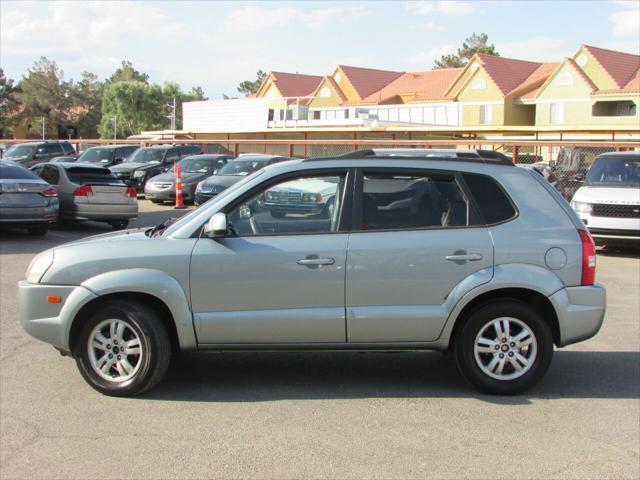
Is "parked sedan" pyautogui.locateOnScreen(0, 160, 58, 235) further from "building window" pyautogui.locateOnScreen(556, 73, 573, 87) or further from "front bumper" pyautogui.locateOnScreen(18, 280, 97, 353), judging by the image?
"building window" pyautogui.locateOnScreen(556, 73, 573, 87)

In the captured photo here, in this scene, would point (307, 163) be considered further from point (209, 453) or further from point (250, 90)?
point (250, 90)

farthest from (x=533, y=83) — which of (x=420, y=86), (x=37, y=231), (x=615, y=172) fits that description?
(x=37, y=231)

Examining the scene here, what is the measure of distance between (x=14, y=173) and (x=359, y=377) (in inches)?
421

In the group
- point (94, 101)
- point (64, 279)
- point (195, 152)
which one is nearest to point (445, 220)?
point (64, 279)

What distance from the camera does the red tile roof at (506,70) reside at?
5888 centimetres

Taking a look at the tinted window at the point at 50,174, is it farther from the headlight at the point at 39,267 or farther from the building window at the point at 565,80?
the building window at the point at 565,80

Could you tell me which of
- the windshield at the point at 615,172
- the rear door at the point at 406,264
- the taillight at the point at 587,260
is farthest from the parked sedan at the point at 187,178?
the taillight at the point at 587,260

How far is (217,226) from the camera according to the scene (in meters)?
5.36

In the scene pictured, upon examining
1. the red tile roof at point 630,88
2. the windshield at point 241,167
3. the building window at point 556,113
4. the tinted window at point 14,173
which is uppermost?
the red tile roof at point 630,88

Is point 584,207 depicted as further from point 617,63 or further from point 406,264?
point 617,63

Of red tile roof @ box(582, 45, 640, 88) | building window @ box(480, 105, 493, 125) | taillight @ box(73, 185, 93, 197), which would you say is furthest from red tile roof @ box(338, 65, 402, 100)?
taillight @ box(73, 185, 93, 197)

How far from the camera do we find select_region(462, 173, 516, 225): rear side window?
5.62 meters

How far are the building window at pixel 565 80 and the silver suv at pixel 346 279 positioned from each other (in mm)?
51753

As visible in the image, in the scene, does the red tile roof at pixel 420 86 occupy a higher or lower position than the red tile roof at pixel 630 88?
higher
